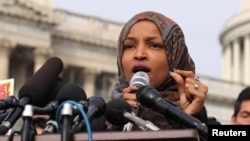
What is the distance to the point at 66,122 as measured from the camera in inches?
127

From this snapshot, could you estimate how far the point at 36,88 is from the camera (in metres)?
3.72

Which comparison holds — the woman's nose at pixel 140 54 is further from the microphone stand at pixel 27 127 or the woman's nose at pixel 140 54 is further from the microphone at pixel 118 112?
the microphone stand at pixel 27 127

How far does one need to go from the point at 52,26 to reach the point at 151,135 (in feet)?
141

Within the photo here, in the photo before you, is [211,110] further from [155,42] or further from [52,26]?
[155,42]

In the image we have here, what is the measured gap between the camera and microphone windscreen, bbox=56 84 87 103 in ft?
12.5

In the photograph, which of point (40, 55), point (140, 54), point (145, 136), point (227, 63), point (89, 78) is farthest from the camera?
point (227, 63)

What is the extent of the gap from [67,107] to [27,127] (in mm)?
152

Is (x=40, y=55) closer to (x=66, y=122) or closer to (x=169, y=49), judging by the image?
(x=169, y=49)

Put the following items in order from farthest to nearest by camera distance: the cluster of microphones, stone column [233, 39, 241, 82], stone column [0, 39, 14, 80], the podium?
stone column [233, 39, 241, 82], stone column [0, 39, 14, 80], the cluster of microphones, the podium

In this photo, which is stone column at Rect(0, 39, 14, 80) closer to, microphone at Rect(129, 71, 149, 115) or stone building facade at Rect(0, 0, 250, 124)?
stone building facade at Rect(0, 0, 250, 124)

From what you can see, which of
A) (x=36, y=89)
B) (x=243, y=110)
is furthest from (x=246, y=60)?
(x=36, y=89)

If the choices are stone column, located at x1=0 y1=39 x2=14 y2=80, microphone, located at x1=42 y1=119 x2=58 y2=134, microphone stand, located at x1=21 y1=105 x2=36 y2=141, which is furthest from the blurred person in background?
stone column, located at x1=0 y1=39 x2=14 y2=80

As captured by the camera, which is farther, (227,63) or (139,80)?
(227,63)

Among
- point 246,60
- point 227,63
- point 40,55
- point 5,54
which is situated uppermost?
point 5,54
